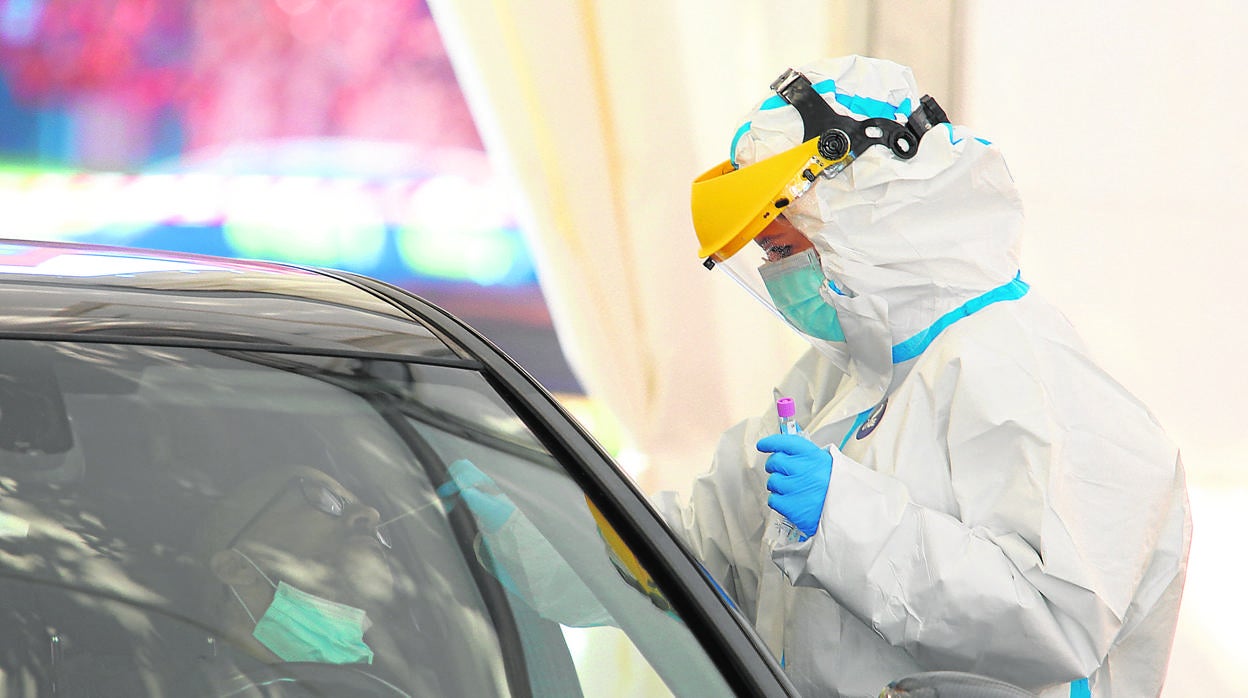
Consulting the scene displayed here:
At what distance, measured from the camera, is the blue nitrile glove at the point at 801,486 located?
1222 mm

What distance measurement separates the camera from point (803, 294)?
147 centimetres

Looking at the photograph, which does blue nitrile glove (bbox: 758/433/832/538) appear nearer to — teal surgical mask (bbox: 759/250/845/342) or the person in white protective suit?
the person in white protective suit

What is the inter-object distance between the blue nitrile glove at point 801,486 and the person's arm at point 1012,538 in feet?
0.04

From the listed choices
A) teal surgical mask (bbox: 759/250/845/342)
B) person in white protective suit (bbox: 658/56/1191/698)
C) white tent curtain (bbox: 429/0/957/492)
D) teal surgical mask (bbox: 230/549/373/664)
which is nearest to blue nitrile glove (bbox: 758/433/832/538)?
person in white protective suit (bbox: 658/56/1191/698)

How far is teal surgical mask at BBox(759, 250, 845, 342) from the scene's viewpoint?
4.76 ft

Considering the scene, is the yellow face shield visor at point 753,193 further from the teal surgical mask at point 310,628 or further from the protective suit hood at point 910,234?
the teal surgical mask at point 310,628

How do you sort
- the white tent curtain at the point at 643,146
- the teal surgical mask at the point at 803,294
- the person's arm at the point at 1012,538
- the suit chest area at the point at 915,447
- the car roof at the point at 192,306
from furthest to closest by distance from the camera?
the white tent curtain at the point at 643,146, the teal surgical mask at the point at 803,294, the suit chest area at the point at 915,447, the person's arm at the point at 1012,538, the car roof at the point at 192,306

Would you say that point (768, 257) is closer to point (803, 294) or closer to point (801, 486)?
point (803, 294)

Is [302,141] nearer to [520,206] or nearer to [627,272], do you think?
[520,206]

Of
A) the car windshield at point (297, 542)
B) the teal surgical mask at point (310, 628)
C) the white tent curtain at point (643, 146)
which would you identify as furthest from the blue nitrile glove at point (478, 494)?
the white tent curtain at point (643, 146)

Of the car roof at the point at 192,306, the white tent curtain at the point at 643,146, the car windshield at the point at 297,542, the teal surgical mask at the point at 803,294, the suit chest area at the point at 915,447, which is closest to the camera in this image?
the car windshield at the point at 297,542

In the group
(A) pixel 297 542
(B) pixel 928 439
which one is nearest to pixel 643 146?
(B) pixel 928 439

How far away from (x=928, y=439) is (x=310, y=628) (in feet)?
2.66

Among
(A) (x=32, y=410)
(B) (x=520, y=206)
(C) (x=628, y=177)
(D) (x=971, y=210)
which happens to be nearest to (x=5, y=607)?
(A) (x=32, y=410)
